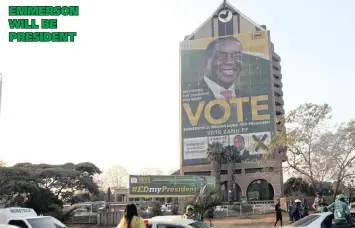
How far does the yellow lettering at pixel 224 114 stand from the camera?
286 feet

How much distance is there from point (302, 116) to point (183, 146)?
57.6 metres

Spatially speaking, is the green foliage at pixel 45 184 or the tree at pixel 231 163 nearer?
the green foliage at pixel 45 184

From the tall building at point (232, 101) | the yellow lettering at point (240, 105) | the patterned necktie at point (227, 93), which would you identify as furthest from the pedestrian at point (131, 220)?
the patterned necktie at point (227, 93)

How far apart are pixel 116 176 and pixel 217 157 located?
21.8 m

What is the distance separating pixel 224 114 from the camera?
87.4 m

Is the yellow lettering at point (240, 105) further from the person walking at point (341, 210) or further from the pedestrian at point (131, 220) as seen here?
the pedestrian at point (131, 220)

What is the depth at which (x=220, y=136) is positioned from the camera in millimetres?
86688

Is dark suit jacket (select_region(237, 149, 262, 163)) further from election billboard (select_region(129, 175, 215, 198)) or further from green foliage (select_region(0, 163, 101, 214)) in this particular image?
green foliage (select_region(0, 163, 101, 214))

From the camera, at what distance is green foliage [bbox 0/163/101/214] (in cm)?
3766

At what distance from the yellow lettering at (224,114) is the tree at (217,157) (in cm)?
626

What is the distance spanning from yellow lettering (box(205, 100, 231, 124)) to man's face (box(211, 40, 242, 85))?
4.06 m

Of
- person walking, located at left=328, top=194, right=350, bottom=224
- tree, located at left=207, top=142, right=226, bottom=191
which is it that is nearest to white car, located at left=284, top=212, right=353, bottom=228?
person walking, located at left=328, top=194, right=350, bottom=224

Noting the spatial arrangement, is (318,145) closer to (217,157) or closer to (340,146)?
(340,146)

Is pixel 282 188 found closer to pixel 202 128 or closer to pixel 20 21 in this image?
pixel 202 128
